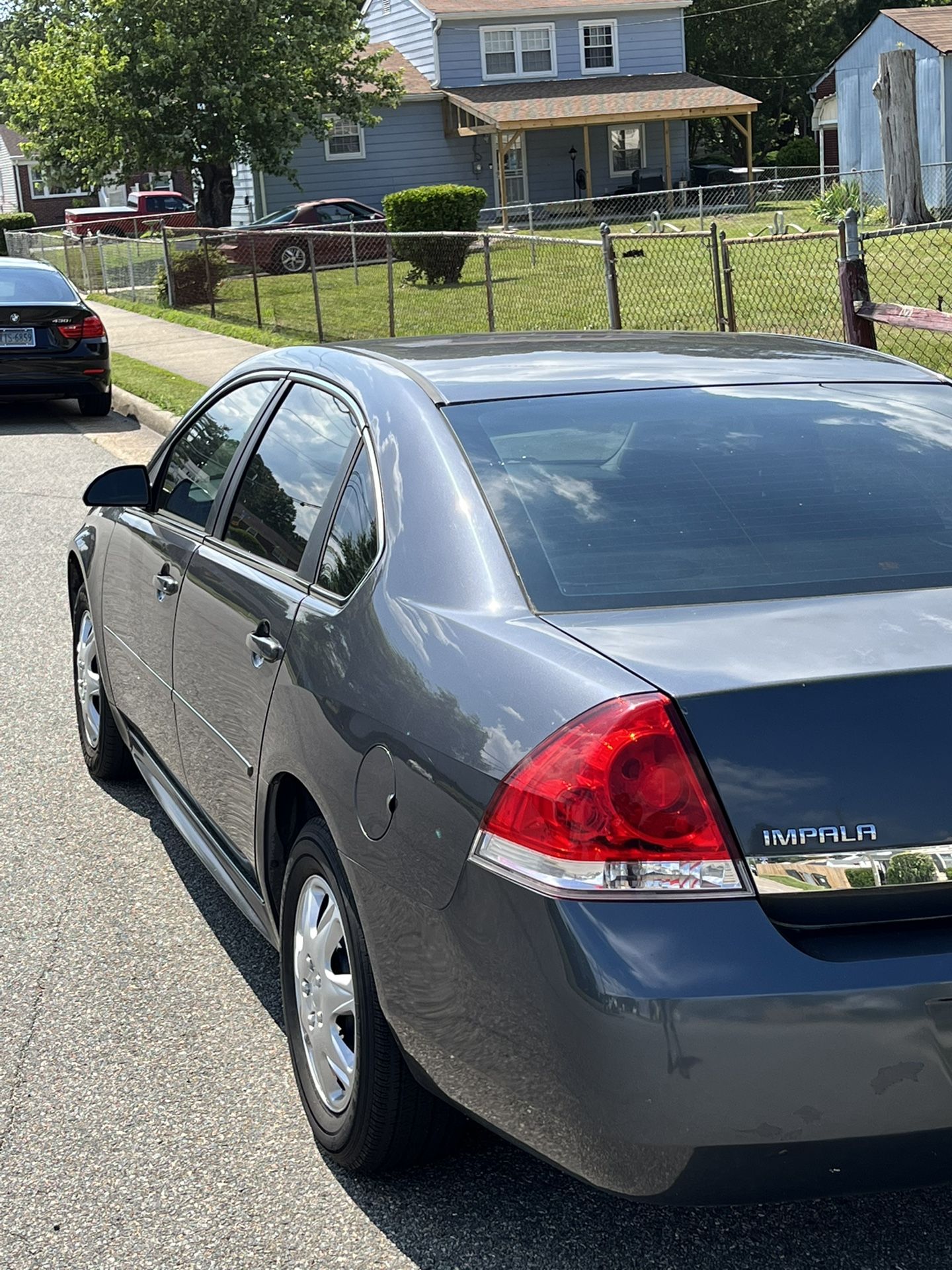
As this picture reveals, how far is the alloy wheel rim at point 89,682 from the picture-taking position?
5.53 meters

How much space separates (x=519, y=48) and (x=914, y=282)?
2886 centimetres

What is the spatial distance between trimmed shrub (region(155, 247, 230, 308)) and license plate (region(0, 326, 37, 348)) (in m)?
8.63

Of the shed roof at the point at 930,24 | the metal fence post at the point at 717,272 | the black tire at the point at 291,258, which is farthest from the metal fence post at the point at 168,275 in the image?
the shed roof at the point at 930,24

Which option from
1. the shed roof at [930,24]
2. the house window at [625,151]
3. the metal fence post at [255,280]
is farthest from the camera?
the house window at [625,151]

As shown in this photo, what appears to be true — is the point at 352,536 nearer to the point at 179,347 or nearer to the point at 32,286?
the point at 32,286

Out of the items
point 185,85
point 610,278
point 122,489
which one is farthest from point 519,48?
point 122,489

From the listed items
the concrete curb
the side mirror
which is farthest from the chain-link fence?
the concrete curb

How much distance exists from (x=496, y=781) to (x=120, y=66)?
109 feet

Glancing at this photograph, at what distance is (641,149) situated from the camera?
4544 cm

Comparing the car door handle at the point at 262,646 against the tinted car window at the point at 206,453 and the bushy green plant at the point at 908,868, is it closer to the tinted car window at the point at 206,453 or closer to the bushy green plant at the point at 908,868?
the tinted car window at the point at 206,453

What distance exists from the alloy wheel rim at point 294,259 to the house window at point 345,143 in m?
12.1

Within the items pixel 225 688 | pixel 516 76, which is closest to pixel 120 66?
pixel 516 76

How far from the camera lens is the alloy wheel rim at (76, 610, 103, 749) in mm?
5527

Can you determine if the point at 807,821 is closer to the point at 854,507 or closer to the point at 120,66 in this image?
the point at 854,507
